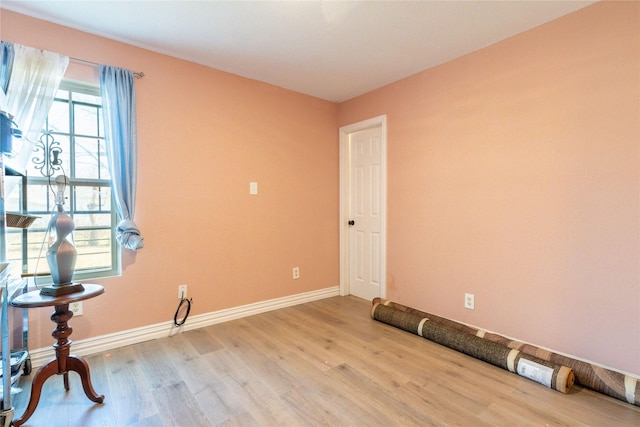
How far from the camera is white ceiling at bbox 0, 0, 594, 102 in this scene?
1964 mm

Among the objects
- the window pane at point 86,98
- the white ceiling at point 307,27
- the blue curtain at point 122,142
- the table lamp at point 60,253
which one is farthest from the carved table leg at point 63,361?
the white ceiling at point 307,27

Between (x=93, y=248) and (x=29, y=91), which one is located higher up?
(x=29, y=91)

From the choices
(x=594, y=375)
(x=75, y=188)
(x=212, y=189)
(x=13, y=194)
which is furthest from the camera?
(x=212, y=189)

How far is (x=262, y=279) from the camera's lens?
3.18 meters

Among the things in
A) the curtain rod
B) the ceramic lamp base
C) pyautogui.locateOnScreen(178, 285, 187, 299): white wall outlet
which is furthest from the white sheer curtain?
pyautogui.locateOnScreen(178, 285, 187, 299): white wall outlet

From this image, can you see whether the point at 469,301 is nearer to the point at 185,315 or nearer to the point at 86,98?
the point at 185,315

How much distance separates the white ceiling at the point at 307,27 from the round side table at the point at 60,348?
175cm

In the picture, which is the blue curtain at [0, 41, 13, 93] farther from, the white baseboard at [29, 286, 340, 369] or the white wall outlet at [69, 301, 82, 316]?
the white baseboard at [29, 286, 340, 369]

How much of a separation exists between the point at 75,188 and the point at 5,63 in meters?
0.84

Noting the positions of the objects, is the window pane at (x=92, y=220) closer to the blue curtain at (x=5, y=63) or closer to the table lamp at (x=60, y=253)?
the table lamp at (x=60, y=253)

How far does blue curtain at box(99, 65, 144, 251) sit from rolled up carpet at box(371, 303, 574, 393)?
221 centimetres

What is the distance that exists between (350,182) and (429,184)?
3.63 ft

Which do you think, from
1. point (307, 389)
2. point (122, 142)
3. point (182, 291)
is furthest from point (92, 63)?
point (307, 389)

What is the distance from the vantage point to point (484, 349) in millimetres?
2191
